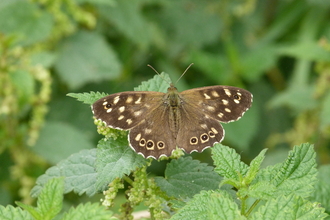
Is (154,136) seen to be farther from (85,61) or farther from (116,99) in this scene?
(85,61)

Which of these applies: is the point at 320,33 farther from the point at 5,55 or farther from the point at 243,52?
the point at 5,55

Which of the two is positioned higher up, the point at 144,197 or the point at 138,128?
the point at 138,128

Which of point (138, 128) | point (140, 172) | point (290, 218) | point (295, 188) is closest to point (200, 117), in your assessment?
point (138, 128)

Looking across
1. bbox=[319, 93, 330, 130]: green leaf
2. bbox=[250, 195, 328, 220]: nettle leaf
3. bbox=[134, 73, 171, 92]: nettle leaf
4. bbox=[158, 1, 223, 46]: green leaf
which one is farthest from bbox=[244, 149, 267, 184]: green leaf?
bbox=[158, 1, 223, 46]: green leaf

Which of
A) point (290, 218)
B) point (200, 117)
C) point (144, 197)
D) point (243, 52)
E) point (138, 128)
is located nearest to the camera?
point (290, 218)

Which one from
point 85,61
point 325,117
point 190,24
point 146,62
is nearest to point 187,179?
point 325,117

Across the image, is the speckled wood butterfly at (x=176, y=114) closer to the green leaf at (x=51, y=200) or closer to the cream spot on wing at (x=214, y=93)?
the cream spot on wing at (x=214, y=93)
